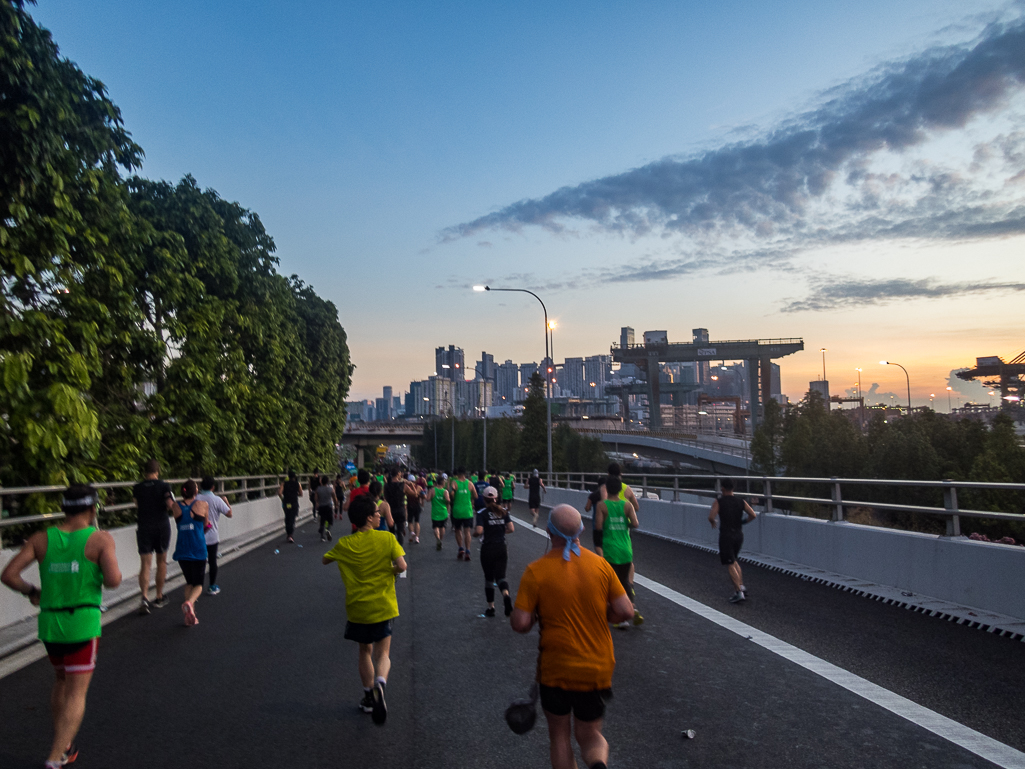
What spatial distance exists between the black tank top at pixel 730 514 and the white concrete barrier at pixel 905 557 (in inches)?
76.5

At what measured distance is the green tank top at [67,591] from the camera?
5426mm

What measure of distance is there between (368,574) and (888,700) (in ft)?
13.3

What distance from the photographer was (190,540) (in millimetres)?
10594

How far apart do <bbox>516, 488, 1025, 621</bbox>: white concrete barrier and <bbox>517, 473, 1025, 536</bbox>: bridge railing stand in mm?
342

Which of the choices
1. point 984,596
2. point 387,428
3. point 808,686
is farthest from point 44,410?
point 387,428

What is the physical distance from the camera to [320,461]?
55.0 m

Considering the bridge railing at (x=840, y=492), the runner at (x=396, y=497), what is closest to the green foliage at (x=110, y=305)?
the runner at (x=396, y=497)

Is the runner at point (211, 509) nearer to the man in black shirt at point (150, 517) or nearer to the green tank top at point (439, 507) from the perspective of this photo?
the man in black shirt at point (150, 517)

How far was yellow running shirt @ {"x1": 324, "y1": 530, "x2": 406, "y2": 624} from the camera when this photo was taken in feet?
22.2

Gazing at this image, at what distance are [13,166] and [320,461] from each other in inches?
1687

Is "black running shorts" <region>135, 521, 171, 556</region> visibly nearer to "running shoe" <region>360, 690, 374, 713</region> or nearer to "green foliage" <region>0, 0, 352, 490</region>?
"green foliage" <region>0, 0, 352, 490</region>

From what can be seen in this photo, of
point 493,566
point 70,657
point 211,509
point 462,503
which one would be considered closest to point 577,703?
point 70,657

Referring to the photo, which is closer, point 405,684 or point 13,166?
point 405,684

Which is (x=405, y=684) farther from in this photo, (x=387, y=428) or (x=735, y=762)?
(x=387, y=428)
